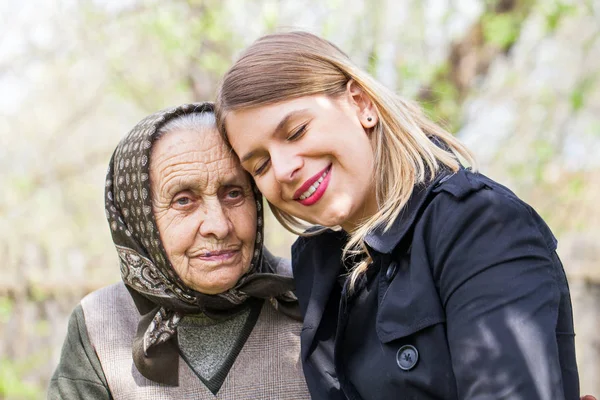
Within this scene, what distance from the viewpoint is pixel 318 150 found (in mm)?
2158

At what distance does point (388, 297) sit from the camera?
205cm

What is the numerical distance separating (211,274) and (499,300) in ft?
3.36

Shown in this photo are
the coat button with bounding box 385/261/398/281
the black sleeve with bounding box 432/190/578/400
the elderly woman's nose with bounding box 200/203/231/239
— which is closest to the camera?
the black sleeve with bounding box 432/190/578/400

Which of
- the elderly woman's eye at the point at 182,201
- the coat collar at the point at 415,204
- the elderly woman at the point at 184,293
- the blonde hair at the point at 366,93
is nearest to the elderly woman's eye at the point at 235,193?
the elderly woman at the point at 184,293

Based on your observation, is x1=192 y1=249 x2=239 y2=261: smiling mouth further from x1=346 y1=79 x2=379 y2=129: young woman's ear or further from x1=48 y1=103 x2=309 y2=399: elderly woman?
x1=346 y1=79 x2=379 y2=129: young woman's ear

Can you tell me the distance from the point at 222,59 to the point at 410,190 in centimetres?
432

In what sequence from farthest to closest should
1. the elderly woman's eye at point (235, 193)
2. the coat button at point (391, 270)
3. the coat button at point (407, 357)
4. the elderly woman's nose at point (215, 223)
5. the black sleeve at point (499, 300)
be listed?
the elderly woman's eye at point (235, 193), the elderly woman's nose at point (215, 223), the coat button at point (391, 270), the coat button at point (407, 357), the black sleeve at point (499, 300)

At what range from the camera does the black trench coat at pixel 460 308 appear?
5.74 ft

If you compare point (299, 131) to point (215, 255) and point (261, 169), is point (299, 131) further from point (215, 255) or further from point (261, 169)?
A: point (215, 255)

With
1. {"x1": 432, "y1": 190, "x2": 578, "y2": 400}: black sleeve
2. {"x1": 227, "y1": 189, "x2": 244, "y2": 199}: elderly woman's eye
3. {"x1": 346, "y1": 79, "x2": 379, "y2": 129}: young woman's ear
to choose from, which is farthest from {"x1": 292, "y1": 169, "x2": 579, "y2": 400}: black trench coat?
{"x1": 227, "y1": 189, "x2": 244, "y2": 199}: elderly woman's eye

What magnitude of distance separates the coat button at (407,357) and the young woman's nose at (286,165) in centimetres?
56

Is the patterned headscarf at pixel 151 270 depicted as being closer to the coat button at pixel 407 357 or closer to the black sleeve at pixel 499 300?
the coat button at pixel 407 357

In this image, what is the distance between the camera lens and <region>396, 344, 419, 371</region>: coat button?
195 centimetres

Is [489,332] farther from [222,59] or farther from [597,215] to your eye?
[597,215]
